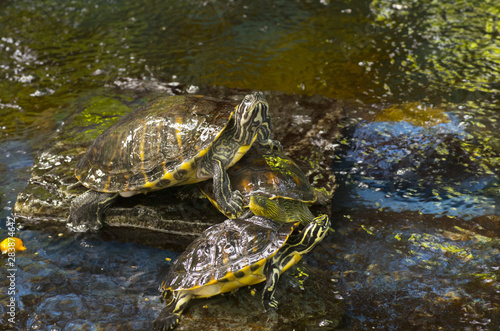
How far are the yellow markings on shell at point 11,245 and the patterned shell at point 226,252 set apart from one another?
172cm

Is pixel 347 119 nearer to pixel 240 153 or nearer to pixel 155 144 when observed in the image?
pixel 240 153

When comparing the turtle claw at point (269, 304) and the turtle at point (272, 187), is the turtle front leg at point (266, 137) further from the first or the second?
the turtle claw at point (269, 304)

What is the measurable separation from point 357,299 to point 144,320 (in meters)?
1.72

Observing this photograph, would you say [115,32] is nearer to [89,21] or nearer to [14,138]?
[89,21]

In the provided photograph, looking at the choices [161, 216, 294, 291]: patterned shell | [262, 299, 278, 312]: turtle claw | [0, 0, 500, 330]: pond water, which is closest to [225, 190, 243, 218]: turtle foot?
[161, 216, 294, 291]: patterned shell

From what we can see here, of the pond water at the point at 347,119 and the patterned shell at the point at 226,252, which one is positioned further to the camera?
the pond water at the point at 347,119

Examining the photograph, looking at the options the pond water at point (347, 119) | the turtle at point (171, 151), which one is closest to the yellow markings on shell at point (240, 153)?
the turtle at point (171, 151)

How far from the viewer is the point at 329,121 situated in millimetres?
6031

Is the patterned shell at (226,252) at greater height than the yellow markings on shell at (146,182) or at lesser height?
lesser

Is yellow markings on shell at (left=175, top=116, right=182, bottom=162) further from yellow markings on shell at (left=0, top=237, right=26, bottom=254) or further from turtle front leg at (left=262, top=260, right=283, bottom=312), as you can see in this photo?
yellow markings on shell at (left=0, top=237, right=26, bottom=254)

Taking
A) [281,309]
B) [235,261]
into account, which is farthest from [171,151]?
[281,309]

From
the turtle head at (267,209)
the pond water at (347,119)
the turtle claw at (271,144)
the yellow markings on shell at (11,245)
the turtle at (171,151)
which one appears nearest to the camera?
the pond water at (347,119)

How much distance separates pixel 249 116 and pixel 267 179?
2.08ft

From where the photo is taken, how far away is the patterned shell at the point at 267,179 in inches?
163
